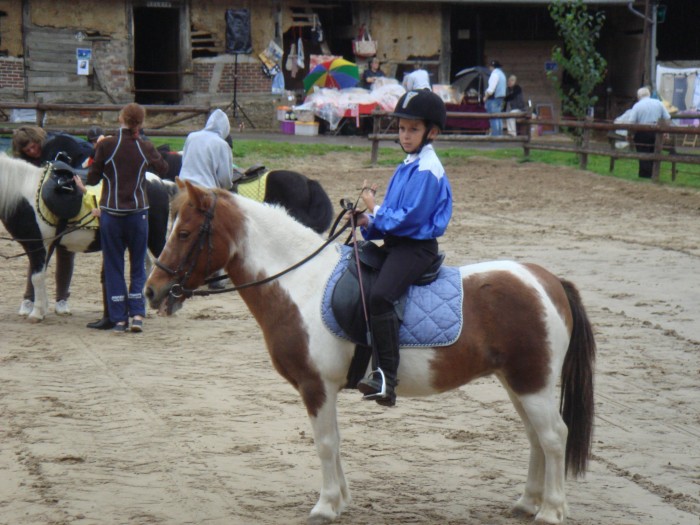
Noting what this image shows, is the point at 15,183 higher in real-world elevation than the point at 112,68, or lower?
lower

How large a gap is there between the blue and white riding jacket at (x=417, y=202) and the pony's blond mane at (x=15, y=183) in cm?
567

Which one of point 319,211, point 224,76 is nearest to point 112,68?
point 224,76

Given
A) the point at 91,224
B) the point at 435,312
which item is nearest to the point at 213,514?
the point at 435,312

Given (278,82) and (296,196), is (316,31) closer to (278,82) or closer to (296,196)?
(278,82)

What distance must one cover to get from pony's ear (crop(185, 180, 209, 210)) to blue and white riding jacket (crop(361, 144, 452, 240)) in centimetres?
91

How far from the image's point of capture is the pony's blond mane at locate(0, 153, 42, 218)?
32.4 ft

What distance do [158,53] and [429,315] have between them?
91.4 ft

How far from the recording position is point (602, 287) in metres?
11.4

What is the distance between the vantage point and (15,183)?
9875 millimetres

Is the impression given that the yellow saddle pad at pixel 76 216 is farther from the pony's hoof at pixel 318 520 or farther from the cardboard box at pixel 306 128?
the cardboard box at pixel 306 128

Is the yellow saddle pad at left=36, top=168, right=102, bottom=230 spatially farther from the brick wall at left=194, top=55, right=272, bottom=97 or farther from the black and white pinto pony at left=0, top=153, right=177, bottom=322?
the brick wall at left=194, top=55, right=272, bottom=97

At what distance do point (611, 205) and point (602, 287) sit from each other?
Answer: 6.50 m

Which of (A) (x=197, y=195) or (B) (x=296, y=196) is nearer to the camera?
(A) (x=197, y=195)

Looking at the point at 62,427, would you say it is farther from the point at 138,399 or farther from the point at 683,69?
the point at 683,69
